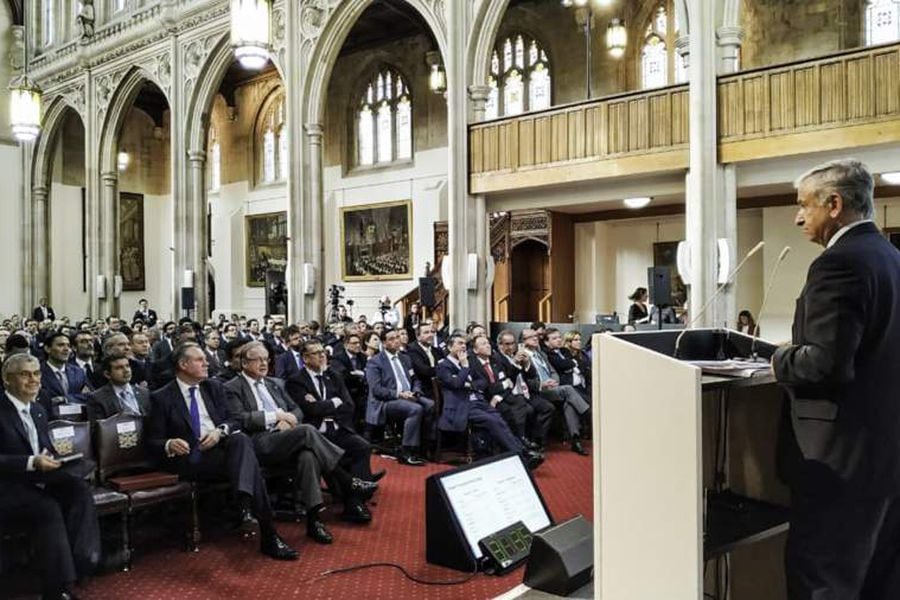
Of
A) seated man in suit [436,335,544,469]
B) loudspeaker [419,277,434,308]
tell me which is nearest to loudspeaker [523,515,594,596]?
seated man in suit [436,335,544,469]

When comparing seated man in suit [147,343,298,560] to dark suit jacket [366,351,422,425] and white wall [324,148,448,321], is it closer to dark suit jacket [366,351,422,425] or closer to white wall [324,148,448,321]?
dark suit jacket [366,351,422,425]

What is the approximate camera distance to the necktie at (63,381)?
6.50 m

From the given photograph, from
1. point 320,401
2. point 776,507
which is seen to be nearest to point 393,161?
point 320,401

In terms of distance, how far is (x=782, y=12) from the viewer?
13.0m

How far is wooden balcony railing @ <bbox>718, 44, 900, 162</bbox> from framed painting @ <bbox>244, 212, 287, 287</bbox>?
13850 millimetres

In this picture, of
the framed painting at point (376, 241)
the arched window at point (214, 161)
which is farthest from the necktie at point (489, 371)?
the arched window at point (214, 161)

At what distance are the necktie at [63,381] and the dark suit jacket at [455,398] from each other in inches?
130

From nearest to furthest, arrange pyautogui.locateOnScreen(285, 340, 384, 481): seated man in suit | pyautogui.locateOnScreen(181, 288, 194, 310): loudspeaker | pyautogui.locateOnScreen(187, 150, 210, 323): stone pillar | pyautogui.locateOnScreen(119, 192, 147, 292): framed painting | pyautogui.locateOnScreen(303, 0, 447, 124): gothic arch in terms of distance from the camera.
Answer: pyautogui.locateOnScreen(285, 340, 384, 481): seated man in suit < pyautogui.locateOnScreen(303, 0, 447, 124): gothic arch < pyautogui.locateOnScreen(181, 288, 194, 310): loudspeaker < pyautogui.locateOnScreen(187, 150, 210, 323): stone pillar < pyautogui.locateOnScreen(119, 192, 147, 292): framed painting

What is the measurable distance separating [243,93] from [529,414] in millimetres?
17813

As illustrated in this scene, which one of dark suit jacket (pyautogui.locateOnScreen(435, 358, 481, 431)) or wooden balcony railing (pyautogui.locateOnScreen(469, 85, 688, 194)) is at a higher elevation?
wooden balcony railing (pyautogui.locateOnScreen(469, 85, 688, 194))

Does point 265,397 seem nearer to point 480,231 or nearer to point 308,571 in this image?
point 308,571

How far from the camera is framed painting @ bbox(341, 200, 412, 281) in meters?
18.2

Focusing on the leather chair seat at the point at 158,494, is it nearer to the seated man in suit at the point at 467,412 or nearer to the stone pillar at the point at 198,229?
the seated man in suit at the point at 467,412

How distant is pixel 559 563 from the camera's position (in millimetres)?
2885
